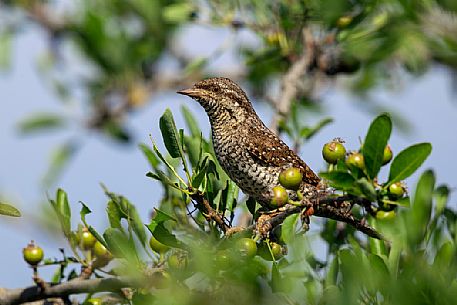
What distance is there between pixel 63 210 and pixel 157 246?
1.09 ft

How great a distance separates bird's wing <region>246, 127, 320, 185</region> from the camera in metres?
3.96

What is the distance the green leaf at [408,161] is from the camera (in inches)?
77.5

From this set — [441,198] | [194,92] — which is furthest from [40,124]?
[441,198]

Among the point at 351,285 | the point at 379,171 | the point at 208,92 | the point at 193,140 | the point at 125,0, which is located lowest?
the point at 351,285

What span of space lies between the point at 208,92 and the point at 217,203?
1338mm

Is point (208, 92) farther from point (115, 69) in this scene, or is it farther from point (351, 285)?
point (351, 285)

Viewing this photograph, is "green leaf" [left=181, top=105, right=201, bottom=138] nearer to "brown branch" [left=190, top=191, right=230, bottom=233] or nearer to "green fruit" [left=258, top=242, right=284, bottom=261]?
"brown branch" [left=190, top=191, right=230, bottom=233]

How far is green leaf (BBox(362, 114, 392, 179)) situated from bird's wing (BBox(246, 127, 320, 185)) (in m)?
1.87

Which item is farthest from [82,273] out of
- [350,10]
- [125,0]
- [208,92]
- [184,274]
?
[125,0]

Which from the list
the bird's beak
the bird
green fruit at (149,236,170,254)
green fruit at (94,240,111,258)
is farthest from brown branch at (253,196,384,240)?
the bird's beak

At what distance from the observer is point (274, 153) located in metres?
4.00

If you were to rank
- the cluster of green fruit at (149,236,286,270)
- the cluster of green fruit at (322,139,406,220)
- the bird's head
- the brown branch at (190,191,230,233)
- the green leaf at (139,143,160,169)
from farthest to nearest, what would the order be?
the bird's head < the green leaf at (139,143,160,169) < the brown branch at (190,191,230,233) < the cluster of green fruit at (322,139,406,220) < the cluster of green fruit at (149,236,286,270)

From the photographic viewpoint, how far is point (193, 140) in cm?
308

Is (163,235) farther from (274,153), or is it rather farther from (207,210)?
(274,153)
